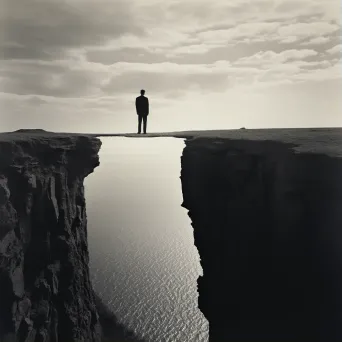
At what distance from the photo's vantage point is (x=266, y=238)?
10.2 m

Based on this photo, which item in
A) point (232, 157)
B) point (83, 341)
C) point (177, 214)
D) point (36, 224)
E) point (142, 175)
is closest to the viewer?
point (232, 157)

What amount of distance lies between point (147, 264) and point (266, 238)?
43.4 metres

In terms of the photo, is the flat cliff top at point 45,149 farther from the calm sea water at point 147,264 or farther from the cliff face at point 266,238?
the calm sea water at point 147,264

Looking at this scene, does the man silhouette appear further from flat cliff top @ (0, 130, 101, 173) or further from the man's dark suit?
flat cliff top @ (0, 130, 101, 173)

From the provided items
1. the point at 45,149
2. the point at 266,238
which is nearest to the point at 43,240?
the point at 45,149

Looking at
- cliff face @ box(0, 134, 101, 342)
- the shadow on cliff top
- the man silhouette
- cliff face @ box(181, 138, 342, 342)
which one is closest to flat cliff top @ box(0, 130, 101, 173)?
cliff face @ box(0, 134, 101, 342)

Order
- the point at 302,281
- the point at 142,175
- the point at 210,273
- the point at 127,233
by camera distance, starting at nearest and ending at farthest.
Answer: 1. the point at 302,281
2. the point at 210,273
3. the point at 127,233
4. the point at 142,175

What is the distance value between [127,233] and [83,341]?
43.6 metres

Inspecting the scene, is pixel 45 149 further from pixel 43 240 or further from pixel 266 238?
pixel 266 238

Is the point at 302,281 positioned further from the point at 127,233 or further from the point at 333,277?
the point at 127,233

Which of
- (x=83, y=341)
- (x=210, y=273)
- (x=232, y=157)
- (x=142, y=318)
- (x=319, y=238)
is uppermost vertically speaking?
(x=232, y=157)

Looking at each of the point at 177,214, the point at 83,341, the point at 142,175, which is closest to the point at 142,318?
the point at 83,341

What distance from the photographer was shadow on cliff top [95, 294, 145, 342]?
30.3 m

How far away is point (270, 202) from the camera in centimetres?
988
